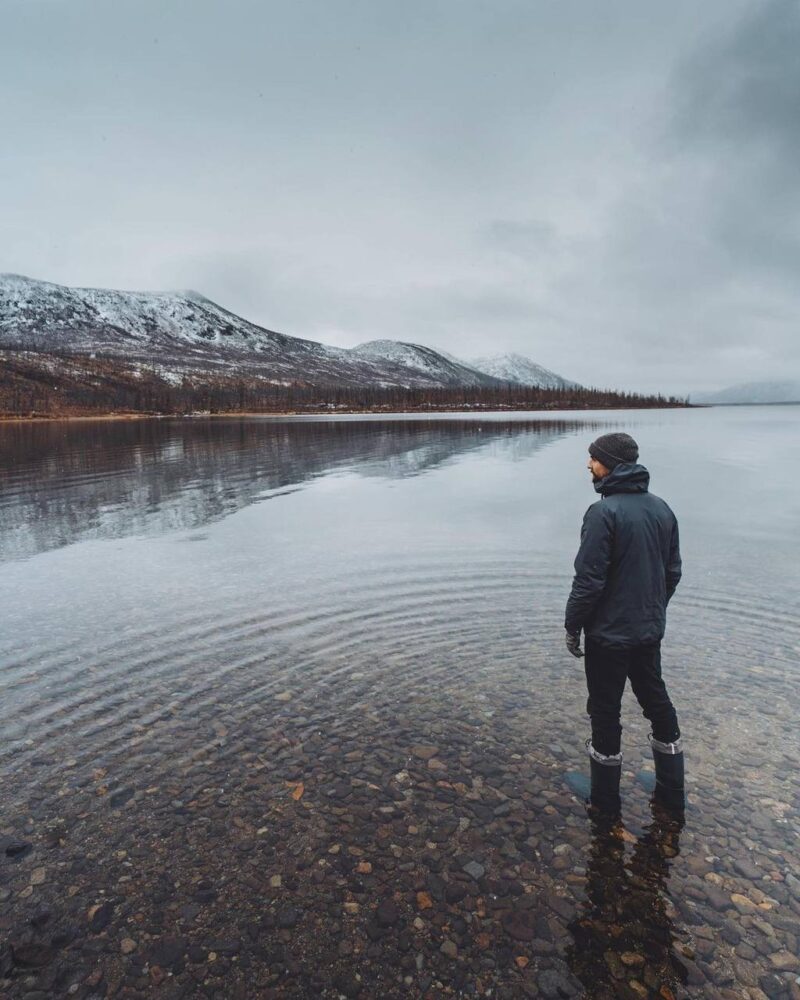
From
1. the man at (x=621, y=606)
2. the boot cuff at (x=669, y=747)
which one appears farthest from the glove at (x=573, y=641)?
the boot cuff at (x=669, y=747)

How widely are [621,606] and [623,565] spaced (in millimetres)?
416

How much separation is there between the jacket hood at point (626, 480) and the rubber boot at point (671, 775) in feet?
9.04

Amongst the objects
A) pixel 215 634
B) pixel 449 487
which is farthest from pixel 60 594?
pixel 449 487

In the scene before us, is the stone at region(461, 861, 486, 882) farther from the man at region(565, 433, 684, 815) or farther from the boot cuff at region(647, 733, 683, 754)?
the boot cuff at region(647, 733, 683, 754)

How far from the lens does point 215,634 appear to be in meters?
11.3

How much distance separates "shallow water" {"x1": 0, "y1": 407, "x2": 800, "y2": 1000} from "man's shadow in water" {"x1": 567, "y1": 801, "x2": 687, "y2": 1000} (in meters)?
0.02

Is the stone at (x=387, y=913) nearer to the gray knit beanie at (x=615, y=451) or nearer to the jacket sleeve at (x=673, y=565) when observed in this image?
the jacket sleeve at (x=673, y=565)

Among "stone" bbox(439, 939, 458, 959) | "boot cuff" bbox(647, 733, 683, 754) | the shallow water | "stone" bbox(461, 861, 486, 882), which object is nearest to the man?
"boot cuff" bbox(647, 733, 683, 754)

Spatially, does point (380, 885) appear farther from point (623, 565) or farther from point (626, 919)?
point (623, 565)

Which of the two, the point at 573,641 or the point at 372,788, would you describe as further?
the point at 372,788

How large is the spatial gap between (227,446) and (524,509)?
39554mm

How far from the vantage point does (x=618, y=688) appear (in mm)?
6121

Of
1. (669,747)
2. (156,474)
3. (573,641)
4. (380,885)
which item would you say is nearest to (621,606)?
(573,641)

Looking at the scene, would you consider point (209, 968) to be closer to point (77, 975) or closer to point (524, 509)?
point (77, 975)
